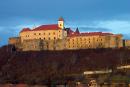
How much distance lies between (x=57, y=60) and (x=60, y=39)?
5942 millimetres

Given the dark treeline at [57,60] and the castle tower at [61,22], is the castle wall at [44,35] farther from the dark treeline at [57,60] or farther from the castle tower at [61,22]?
the castle tower at [61,22]

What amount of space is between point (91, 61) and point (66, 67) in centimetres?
432

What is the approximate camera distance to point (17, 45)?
86.9 metres

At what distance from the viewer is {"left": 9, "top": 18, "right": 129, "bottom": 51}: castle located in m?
83.1

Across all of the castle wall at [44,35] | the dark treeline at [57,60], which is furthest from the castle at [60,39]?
the dark treeline at [57,60]

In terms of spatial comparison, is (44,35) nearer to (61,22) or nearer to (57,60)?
(61,22)

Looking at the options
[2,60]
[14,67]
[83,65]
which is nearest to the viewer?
[83,65]

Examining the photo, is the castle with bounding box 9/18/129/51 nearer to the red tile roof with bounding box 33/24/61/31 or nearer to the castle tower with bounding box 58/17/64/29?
the red tile roof with bounding box 33/24/61/31

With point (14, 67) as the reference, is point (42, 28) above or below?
above

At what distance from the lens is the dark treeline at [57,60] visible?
2852 inches

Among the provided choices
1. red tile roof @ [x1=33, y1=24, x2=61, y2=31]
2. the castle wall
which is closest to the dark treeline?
the castle wall

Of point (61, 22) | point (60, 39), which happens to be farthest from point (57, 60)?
point (61, 22)

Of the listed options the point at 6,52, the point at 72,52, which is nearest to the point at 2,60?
the point at 6,52

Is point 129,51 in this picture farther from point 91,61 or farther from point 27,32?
point 27,32
